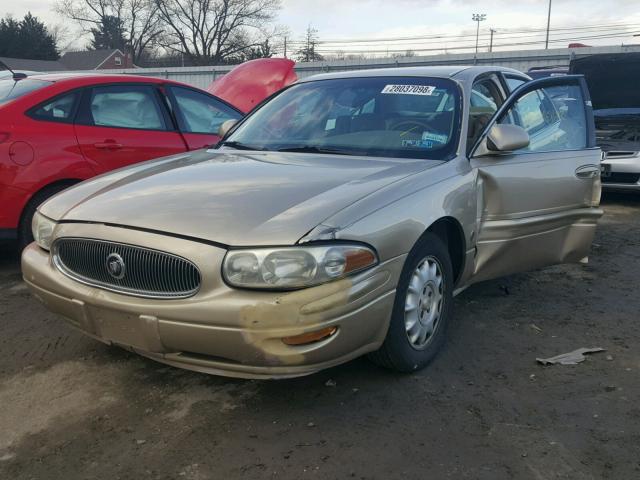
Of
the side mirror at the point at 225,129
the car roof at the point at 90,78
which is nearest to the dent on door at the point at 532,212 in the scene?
the side mirror at the point at 225,129

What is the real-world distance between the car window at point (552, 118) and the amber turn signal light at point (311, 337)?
2.15m

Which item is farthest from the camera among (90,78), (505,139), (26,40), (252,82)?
(26,40)

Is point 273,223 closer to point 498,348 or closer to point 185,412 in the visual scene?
point 185,412

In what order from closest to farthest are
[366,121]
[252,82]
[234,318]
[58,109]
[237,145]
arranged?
[234,318] → [366,121] → [237,145] → [58,109] → [252,82]

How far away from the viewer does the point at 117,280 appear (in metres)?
2.71

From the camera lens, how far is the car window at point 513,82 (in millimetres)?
4391

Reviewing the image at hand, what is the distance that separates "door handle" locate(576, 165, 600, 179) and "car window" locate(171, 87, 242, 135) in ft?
10.9

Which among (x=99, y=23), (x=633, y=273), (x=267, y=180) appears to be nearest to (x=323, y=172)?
(x=267, y=180)

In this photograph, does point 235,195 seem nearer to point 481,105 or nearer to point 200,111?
point 481,105

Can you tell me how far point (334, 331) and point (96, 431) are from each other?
1131 millimetres

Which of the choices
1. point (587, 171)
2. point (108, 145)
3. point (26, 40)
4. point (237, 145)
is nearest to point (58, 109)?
point (108, 145)

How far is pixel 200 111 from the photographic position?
605 cm

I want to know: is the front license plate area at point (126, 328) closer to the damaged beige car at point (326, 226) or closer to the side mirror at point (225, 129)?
the damaged beige car at point (326, 226)

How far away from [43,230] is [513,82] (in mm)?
3305
